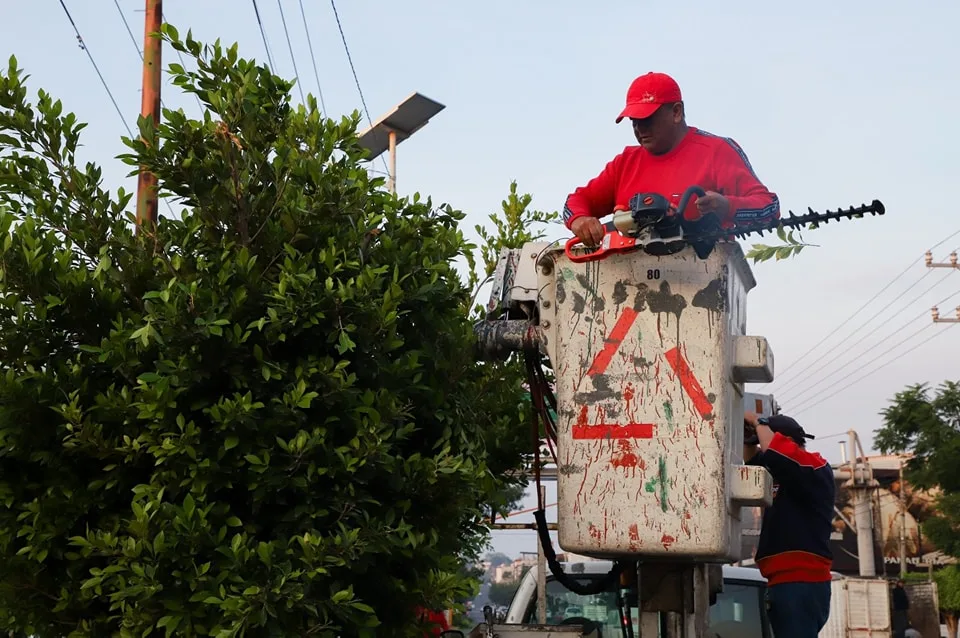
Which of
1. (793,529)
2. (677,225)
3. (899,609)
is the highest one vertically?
(677,225)

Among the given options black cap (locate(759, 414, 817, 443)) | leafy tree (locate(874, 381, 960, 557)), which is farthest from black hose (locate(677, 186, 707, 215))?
leafy tree (locate(874, 381, 960, 557))

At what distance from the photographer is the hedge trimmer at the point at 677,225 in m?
3.97

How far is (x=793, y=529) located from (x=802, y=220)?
5.90 ft

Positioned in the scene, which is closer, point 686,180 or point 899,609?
point 686,180

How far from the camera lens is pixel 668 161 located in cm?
450

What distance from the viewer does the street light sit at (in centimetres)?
1320

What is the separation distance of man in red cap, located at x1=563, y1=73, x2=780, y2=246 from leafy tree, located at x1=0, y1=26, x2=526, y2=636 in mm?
996

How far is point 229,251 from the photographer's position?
12.3ft

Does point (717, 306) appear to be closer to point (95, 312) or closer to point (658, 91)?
point (658, 91)

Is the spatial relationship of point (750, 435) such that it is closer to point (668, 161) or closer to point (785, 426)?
point (785, 426)

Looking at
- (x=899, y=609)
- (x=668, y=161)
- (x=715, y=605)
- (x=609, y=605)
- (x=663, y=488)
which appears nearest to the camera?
(x=663, y=488)

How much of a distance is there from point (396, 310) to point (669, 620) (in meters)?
1.69

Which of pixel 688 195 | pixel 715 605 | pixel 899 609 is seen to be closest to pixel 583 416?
pixel 688 195

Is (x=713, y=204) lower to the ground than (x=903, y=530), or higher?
lower
